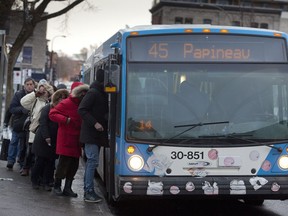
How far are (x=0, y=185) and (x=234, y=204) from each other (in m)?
3.90

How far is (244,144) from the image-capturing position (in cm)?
707

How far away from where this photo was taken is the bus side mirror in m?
7.14

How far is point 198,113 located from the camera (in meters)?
7.06

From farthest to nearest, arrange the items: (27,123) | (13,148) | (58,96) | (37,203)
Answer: (13,148), (27,123), (58,96), (37,203)

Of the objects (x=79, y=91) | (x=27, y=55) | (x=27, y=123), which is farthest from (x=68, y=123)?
(x=27, y=55)

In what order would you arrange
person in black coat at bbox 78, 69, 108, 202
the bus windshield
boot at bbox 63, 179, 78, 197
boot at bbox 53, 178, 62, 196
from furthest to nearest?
boot at bbox 53, 178, 62, 196 < boot at bbox 63, 179, 78, 197 < person in black coat at bbox 78, 69, 108, 202 < the bus windshield

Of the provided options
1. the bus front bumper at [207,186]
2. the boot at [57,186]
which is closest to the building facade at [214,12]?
the boot at [57,186]

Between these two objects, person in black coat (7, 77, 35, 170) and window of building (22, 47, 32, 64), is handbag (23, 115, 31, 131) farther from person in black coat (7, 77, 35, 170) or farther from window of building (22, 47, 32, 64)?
window of building (22, 47, 32, 64)

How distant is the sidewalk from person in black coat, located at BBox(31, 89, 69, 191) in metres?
0.27

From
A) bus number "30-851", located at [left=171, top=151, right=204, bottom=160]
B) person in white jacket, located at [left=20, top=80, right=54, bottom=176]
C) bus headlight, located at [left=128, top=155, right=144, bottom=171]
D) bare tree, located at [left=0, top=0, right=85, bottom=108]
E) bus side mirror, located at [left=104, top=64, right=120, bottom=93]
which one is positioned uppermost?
bare tree, located at [left=0, top=0, right=85, bottom=108]

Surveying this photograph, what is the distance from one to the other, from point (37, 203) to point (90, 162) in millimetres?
970

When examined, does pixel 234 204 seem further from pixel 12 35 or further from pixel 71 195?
pixel 12 35

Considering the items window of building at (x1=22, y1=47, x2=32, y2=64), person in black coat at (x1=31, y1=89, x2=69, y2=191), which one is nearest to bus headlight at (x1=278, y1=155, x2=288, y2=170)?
person in black coat at (x1=31, y1=89, x2=69, y2=191)

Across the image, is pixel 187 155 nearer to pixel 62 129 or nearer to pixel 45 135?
pixel 62 129
